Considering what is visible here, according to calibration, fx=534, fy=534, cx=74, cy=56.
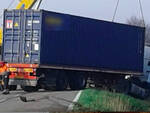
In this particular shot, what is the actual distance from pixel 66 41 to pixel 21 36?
2.32 m

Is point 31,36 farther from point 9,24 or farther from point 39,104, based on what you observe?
point 39,104

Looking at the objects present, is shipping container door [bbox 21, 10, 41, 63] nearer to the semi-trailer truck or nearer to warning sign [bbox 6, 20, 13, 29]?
the semi-trailer truck

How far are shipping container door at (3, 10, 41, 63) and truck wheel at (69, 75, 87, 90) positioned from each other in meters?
3.20

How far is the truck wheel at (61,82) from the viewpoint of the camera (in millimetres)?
26078

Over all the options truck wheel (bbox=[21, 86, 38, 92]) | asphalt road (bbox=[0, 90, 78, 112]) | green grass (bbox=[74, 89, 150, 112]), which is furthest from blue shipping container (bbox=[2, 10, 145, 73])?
green grass (bbox=[74, 89, 150, 112])

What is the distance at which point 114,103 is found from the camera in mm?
17172

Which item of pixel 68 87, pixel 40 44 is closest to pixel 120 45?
pixel 68 87

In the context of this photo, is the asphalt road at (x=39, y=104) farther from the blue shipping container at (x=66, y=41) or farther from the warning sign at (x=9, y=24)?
the warning sign at (x=9, y=24)

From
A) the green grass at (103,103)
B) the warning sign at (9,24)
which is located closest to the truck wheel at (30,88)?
the warning sign at (9,24)

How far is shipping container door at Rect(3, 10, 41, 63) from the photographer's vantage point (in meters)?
24.6

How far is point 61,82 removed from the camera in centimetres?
2628

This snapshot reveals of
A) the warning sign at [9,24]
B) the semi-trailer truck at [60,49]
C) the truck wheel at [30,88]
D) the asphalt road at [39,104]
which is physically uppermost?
the warning sign at [9,24]

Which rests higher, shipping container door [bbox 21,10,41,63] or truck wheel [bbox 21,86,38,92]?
shipping container door [bbox 21,10,41,63]

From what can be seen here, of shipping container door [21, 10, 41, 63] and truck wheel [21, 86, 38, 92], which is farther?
truck wheel [21, 86, 38, 92]
